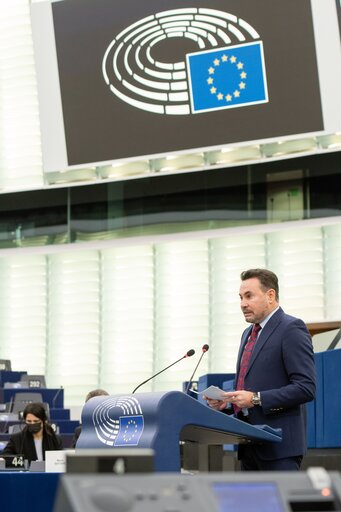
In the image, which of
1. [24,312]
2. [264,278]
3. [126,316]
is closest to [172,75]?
[126,316]

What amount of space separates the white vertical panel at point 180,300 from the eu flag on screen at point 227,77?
2210 mm

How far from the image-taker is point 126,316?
15570 mm

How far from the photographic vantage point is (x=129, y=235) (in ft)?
50.2

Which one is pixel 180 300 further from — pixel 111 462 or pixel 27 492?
pixel 111 462

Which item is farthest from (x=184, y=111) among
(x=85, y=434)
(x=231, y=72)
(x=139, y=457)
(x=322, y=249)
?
(x=139, y=457)

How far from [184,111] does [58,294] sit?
3.66 metres

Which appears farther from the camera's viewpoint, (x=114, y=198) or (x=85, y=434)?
(x=114, y=198)

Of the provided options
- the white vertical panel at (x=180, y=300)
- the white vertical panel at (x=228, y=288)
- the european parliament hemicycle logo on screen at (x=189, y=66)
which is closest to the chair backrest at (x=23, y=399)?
the white vertical panel at (x=180, y=300)

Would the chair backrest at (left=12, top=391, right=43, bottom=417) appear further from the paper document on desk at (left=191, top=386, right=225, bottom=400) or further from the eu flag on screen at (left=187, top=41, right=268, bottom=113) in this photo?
the paper document on desk at (left=191, top=386, right=225, bottom=400)

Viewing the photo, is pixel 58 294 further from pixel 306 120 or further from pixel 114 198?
pixel 306 120

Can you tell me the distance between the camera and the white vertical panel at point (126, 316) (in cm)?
1538

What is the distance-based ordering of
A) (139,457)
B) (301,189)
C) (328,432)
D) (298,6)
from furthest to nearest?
1. (301,189)
2. (298,6)
3. (328,432)
4. (139,457)

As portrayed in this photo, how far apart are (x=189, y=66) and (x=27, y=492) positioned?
1207cm

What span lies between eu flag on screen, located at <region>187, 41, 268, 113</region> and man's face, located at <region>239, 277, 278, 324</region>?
34.6ft
